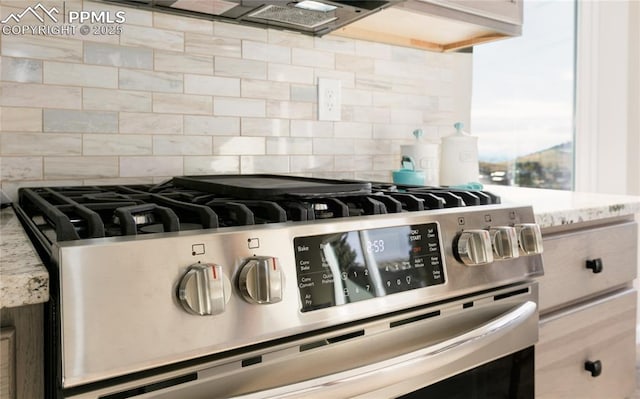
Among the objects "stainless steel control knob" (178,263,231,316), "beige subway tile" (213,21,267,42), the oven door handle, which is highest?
"beige subway tile" (213,21,267,42)

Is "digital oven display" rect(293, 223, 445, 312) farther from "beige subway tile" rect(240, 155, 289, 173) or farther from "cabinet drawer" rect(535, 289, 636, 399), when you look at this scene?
"beige subway tile" rect(240, 155, 289, 173)

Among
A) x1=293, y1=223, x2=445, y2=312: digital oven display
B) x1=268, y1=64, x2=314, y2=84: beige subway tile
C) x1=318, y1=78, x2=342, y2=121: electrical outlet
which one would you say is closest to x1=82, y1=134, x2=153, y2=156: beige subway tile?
x1=268, y1=64, x2=314, y2=84: beige subway tile

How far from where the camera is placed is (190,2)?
132cm

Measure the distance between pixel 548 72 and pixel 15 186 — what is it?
2.49 meters

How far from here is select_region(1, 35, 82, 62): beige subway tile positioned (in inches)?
45.4

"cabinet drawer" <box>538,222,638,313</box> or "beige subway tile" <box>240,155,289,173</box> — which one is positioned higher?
"beige subway tile" <box>240,155,289,173</box>

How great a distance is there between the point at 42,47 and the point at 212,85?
1.36 ft

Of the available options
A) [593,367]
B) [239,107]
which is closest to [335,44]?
[239,107]

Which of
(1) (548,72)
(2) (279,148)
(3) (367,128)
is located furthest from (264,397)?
(1) (548,72)

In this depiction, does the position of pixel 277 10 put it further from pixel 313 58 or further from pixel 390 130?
pixel 390 130

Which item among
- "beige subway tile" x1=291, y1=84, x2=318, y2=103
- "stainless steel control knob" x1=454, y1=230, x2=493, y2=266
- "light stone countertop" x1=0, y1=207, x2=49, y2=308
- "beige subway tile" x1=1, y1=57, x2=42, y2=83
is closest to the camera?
"light stone countertop" x1=0, y1=207, x2=49, y2=308

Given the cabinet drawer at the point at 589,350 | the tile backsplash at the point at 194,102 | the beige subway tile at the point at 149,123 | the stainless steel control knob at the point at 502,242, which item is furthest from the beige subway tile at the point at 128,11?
the cabinet drawer at the point at 589,350

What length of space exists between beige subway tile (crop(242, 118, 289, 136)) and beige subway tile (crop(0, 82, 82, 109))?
44cm

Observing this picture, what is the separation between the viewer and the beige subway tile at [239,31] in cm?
143
